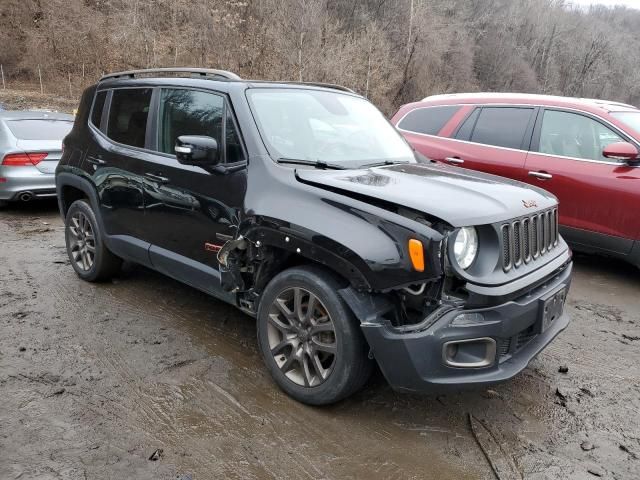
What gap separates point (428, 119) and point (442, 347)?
15.4ft

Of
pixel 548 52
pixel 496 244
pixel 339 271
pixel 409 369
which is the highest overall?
pixel 548 52

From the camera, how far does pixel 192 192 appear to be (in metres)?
3.59

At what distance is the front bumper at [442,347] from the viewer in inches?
98.6

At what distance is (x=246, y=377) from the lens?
3.38m

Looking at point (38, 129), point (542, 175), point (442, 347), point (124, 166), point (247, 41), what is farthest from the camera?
point (247, 41)

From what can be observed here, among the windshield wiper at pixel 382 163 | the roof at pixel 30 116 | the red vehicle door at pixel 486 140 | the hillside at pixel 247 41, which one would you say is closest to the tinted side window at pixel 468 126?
the red vehicle door at pixel 486 140

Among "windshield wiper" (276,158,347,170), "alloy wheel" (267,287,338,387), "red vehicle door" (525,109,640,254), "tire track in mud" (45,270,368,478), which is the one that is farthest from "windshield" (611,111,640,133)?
"tire track in mud" (45,270,368,478)

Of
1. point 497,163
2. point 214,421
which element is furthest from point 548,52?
point 214,421

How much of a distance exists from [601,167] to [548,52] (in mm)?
71780

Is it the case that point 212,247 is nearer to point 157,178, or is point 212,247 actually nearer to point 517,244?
point 157,178

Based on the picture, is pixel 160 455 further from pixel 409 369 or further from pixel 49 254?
pixel 49 254

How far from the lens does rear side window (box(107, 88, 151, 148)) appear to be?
13.7 ft

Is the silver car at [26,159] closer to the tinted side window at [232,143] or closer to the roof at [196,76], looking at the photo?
the roof at [196,76]

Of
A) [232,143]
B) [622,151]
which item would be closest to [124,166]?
[232,143]
